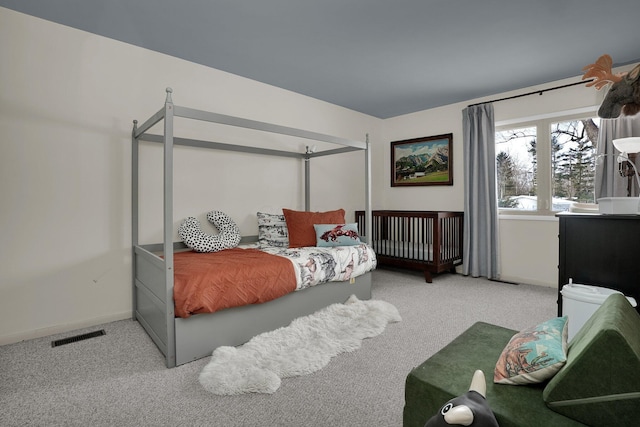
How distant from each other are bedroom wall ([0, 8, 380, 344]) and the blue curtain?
2.95 meters

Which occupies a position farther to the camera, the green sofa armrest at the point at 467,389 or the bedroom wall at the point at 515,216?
the bedroom wall at the point at 515,216

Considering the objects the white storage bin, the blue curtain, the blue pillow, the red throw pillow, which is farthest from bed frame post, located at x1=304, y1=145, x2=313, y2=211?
the white storage bin

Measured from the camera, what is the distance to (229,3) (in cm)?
→ 216

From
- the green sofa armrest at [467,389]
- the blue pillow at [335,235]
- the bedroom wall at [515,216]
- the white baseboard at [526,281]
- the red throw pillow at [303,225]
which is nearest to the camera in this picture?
the green sofa armrest at [467,389]

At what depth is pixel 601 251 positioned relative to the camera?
2.06 metres

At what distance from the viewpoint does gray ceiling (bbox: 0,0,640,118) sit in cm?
221

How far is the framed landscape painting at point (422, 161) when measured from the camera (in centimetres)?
441

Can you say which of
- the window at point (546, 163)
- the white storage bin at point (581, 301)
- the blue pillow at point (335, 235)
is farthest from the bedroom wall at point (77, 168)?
the window at point (546, 163)

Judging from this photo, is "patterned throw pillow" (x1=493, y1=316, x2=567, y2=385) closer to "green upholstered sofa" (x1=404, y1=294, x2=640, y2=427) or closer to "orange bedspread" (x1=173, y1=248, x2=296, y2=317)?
"green upholstered sofa" (x1=404, y1=294, x2=640, y2=427)

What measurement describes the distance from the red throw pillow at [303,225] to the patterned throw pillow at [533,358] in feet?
7.79

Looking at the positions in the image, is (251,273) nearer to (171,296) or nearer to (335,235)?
(171,296)

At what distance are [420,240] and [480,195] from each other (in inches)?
36.2

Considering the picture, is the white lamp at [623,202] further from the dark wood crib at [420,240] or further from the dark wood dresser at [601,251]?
the dark wood crib at [420,240]

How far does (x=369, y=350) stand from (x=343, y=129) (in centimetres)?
317
